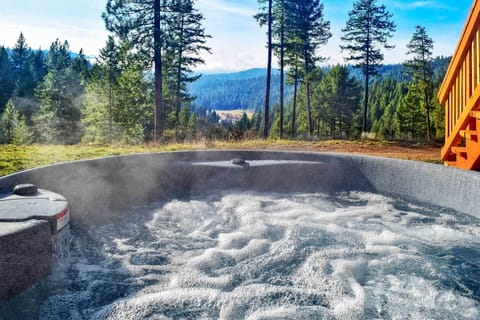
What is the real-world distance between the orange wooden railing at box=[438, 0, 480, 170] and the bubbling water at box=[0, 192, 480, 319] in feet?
2.91

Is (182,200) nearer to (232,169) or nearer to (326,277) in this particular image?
(232,169)

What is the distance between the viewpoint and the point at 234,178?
529 centimetres

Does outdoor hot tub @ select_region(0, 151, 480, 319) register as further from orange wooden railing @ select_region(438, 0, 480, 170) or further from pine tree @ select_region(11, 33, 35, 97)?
pine tree @ select_region(11, 33, 35, 97)

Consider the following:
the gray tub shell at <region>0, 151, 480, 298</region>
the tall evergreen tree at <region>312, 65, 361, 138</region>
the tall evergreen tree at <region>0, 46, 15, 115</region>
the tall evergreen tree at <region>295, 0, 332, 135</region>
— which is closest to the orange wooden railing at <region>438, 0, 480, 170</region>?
the gray tub shell at <region>0, 151, 480, 298</region>

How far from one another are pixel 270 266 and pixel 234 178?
2.37 meters

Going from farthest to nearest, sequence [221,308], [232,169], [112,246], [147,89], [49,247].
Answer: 1. [147,89]
2. [232,169]
3. [112,246]
4. [49,247]
5. [221,308]

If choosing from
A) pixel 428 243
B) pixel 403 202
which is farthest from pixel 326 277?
pixel 403 202

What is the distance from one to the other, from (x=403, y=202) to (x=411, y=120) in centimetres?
3238

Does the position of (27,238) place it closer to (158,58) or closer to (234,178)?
(234,178)

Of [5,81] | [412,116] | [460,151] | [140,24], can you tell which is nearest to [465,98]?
[460,151]

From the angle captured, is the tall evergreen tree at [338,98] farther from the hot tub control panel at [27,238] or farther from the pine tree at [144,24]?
the hot tub control panel at [27,238]

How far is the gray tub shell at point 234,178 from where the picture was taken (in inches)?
162

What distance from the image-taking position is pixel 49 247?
2.65 metres

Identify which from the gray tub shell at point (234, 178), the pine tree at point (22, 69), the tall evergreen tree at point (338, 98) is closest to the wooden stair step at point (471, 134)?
the gray tub shell at point (234, 178)
